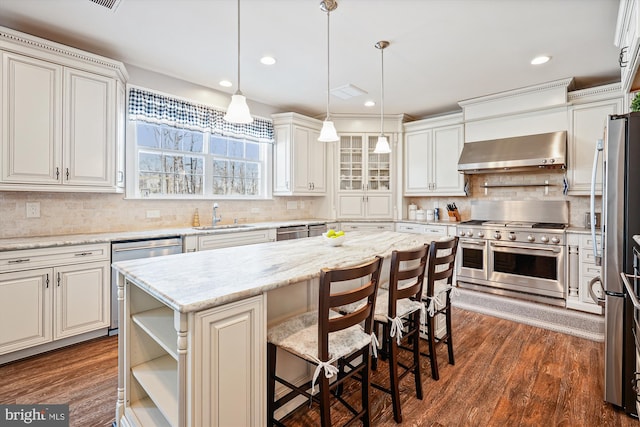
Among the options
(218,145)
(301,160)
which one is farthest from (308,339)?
(301,160)

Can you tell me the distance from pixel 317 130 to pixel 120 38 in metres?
2.87

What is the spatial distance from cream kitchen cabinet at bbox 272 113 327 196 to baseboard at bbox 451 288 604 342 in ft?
8.71

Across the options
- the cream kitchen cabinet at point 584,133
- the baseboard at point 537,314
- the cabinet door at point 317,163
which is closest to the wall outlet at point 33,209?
the cabinet door at point 317,163

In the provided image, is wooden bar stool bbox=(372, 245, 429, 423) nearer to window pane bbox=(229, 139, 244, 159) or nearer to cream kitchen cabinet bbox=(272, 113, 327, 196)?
cream kitchen cabinet bbox=(272, 113, 327, 196)

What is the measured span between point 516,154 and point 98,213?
483cm

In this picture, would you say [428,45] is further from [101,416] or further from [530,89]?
[101,416]

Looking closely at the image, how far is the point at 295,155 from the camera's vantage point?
4.71m

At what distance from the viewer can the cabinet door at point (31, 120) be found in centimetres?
243

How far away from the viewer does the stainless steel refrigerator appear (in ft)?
5.83

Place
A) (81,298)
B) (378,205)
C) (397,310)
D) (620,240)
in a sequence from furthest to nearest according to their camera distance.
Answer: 1. (378,205)
2. (81,298)
3. (397,310)
4. (620,240)

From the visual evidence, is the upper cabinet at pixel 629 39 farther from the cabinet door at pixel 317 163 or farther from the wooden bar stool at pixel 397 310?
the cabinet door at pixel 317 163

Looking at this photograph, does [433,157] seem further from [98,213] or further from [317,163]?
[98,213]

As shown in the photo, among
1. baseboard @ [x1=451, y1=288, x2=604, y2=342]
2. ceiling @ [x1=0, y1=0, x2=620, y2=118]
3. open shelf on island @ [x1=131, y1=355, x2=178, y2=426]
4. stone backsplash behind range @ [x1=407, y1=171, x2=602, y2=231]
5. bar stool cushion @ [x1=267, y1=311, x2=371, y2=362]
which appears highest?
ceiling @ [x1=0, y1=0, x2=620, y2=118]
